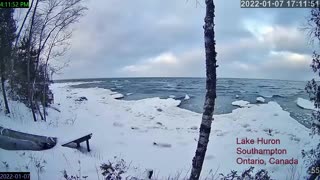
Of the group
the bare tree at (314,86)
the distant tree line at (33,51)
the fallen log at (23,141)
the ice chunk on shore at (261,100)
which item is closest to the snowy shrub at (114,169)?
the fallen log at (23,141)

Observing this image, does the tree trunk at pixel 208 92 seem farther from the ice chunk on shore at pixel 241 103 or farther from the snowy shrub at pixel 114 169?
the snowy shrub at pixel 114 169

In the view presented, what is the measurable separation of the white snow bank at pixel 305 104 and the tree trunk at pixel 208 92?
0.91 metres

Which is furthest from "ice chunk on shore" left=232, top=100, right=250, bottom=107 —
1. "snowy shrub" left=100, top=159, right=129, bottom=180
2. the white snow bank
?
"snowy shrub" left=100, top=159, right=129, bottom=180

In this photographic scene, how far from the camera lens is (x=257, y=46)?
15.5ft

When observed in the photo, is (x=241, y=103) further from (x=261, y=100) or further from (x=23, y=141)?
(x=23, y=141)

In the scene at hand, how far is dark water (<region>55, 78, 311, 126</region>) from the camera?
15.3ft

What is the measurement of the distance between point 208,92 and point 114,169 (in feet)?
4.38

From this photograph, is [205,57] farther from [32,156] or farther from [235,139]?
[32,156]

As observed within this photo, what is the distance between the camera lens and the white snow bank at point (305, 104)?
183 inches

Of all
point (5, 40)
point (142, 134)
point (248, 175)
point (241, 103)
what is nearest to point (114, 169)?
point (142, 134)

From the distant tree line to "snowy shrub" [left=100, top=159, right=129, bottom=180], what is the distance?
0.91 m

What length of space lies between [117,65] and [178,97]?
789mm

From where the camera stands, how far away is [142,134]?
189 inches

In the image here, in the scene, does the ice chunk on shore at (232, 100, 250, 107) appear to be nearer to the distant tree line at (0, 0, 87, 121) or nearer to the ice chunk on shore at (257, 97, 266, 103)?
the ice chunk on shore at (257, 97, 266, 103)
